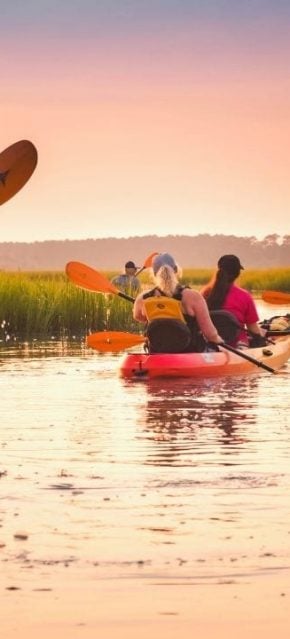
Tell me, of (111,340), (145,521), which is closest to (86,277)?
(111,340)

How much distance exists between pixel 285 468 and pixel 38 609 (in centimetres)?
339

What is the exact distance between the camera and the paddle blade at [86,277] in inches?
639

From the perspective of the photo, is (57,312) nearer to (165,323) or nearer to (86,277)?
(86,277)

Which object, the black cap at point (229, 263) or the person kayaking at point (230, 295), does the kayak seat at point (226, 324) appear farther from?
the black cap at point (229, 263)

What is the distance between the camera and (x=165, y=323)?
1338cm

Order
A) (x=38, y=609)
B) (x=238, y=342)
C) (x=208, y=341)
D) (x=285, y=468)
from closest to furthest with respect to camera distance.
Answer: (x=38, y=609)
(x=285, y=468)
(x=208, y=341)
(x=238, y=342)

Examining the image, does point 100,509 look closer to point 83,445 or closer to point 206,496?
point 206,496

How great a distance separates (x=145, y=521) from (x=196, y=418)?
15.6ft

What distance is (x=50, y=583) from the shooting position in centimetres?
499

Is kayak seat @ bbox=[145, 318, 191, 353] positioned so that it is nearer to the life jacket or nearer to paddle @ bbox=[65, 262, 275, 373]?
the life jacket

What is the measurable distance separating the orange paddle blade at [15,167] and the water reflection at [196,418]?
252 centimetres

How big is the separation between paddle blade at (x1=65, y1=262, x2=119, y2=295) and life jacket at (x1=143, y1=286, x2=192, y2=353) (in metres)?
2.36

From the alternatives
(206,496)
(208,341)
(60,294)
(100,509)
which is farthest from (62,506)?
(60,294)

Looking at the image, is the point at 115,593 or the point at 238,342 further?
the point at 238,342
